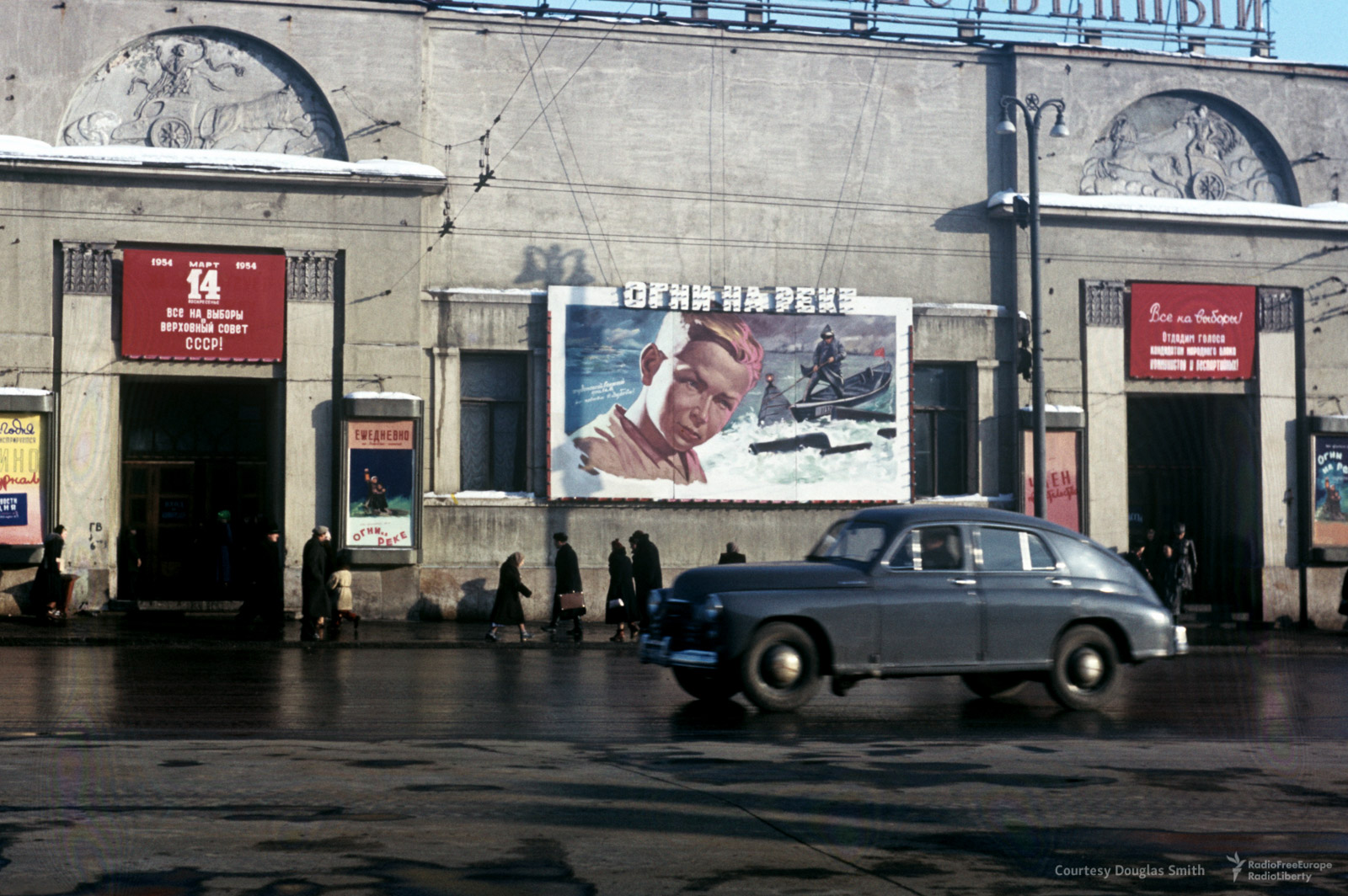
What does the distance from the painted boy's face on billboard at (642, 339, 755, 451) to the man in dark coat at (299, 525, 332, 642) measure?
7855 mm

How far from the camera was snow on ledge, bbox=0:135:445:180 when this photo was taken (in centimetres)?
2536

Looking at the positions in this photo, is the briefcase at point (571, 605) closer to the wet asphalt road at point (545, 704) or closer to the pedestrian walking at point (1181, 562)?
the wet asphalt road at point (545, 704)

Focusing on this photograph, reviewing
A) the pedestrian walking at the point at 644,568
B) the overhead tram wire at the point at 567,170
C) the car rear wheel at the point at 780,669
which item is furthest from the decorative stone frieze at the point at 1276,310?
the car rear wheel at the point at 780,669

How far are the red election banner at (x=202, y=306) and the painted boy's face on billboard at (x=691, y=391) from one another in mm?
6802

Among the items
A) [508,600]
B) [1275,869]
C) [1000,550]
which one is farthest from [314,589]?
[1275,869]

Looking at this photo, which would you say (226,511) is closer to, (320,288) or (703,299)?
(320,288)

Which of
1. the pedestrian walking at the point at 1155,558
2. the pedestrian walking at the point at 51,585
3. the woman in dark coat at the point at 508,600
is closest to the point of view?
the woman in dark coat at the point at 508,600

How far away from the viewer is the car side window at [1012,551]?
13.4m

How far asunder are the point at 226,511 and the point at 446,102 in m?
8.62

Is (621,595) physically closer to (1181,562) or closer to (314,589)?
(314,589)

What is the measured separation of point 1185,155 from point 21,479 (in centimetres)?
2311

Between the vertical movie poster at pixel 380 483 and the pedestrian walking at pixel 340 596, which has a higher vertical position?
the vertical movie poster at pixel 380 483

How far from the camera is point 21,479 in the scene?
82.5 feet

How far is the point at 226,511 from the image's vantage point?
27.8 meters
